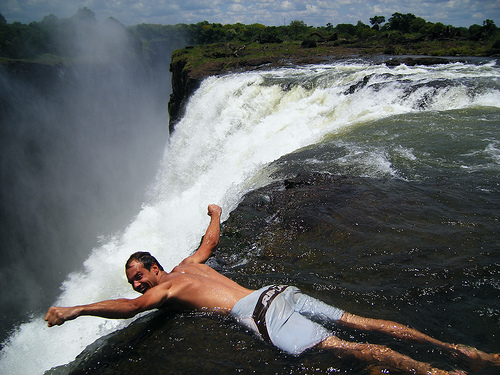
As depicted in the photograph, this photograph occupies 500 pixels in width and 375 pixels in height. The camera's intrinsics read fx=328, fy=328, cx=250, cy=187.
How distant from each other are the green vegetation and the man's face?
57.4 ft

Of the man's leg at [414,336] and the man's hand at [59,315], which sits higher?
the man's hand at [59,315]

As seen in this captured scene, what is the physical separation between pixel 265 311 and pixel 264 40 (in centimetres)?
2987

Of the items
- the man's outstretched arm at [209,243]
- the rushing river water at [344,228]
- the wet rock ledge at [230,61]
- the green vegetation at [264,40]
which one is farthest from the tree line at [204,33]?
the man's outstretched arm at [209,243]

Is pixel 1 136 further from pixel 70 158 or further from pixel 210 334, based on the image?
pixel 210 334

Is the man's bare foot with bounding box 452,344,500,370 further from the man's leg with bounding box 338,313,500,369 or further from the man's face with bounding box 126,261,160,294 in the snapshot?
the man's face with bounding box 126,261,160,294

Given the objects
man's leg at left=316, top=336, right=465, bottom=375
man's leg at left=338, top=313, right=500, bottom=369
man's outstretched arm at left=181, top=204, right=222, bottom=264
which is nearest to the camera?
man's leg at left=316, top=336, right=465, bottom=375

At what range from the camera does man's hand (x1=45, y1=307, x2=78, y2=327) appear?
1.96 meters

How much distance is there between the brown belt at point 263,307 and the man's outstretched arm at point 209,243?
2.47 feet

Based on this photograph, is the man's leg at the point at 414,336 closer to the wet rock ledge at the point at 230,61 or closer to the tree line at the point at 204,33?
the wet rock ledge at the point at 230,61

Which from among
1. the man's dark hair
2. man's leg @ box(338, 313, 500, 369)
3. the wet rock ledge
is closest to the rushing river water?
man's leg @ box(338, 313, 500, 369)

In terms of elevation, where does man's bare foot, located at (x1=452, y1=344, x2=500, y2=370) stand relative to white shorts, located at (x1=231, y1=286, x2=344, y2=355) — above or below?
below

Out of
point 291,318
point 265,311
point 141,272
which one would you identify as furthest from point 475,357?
point 141,272

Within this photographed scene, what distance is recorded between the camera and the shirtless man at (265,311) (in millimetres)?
1929

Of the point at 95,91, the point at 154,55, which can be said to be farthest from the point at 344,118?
the point at 154,55
